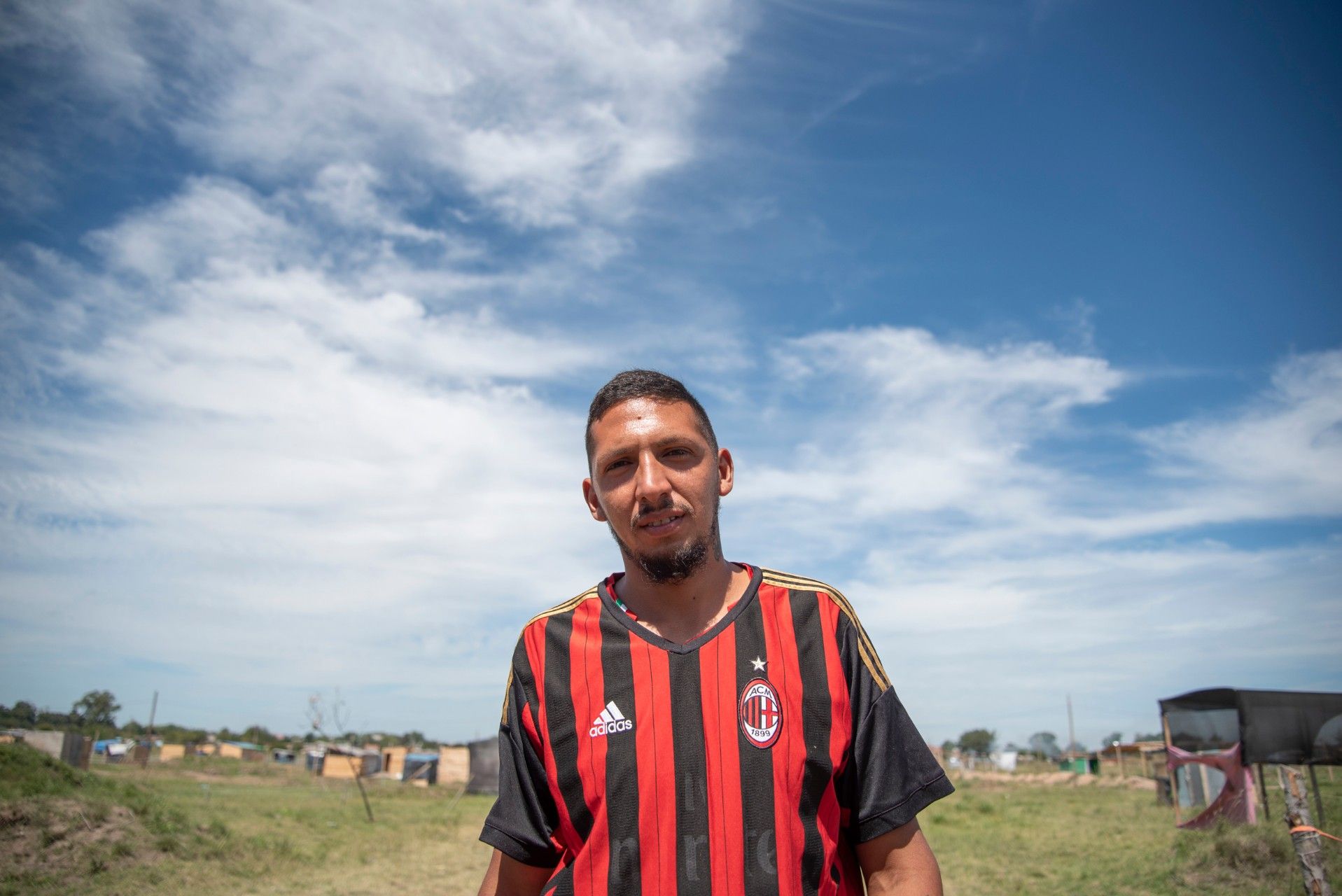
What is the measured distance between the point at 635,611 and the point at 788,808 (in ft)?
1.79

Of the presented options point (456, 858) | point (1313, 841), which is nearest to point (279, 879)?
point (456, 858)

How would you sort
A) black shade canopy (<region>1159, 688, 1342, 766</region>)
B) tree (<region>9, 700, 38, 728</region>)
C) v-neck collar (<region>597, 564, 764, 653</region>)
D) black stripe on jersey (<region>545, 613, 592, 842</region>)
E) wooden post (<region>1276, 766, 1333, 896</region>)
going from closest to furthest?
black stripe on jersey (<region>545, 613, 592, 842</region>)
v-neck collar (<region>597, 564, 764, 653</region>)
wooden post (<region>1276, 766, 1333, 896</region>)
black shade canopy (<region>1159, 688, 1342, 766</region>)
tree (<region>9, 700, 38, 728</region>)

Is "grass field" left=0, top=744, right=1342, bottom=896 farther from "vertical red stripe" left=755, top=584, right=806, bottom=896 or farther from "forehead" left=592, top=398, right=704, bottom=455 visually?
"forehead" left=592, top=398, right=704, bottom=455

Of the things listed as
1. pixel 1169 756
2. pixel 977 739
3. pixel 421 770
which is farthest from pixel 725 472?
pixel 977 739

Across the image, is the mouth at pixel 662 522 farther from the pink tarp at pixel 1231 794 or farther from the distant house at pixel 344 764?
the distant house at pixel 344 764

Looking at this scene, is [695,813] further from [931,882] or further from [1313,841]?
[1313,841]

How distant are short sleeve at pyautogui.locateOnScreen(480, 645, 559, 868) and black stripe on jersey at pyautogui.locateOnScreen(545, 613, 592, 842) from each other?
62 millimetres

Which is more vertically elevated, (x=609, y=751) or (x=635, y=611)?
(x=635, y=611)

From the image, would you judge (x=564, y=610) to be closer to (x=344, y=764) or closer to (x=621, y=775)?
(x=621, y=775)

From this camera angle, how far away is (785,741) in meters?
1.56

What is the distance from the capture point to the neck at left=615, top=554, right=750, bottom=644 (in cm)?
178

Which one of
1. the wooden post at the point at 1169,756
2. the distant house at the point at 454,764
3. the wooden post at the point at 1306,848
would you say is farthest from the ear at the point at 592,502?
the distant house at the point at 454,764

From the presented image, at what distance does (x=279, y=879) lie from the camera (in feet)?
37.9

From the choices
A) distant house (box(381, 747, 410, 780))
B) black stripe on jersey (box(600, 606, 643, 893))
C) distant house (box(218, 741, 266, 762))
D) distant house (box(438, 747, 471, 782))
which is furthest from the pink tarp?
distant house (box(218, 741, 266, 762))
